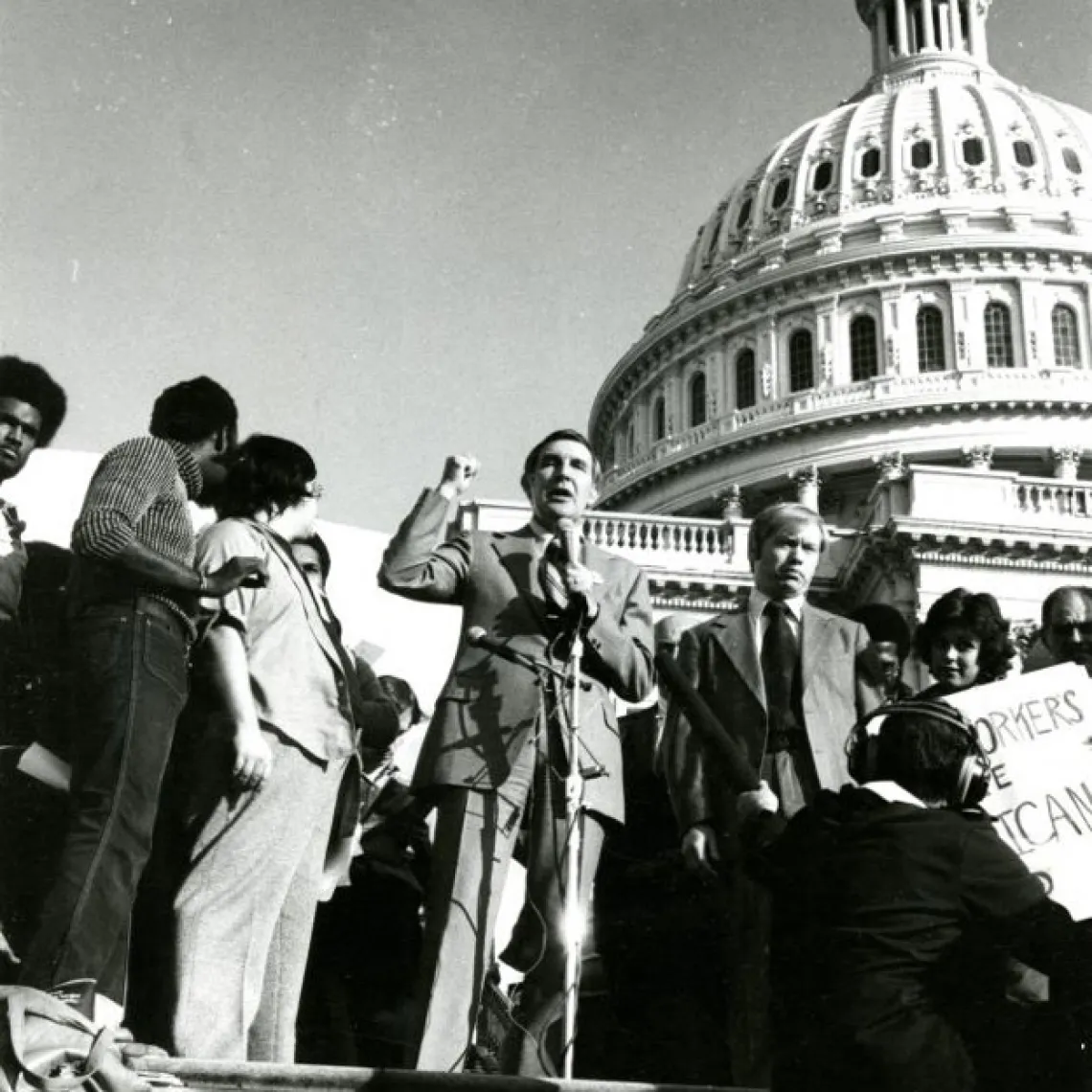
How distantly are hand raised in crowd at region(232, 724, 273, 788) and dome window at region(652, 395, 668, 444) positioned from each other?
162ft

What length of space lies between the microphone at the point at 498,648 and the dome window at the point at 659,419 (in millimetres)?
48942

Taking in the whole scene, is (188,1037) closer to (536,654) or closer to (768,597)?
(536,654)

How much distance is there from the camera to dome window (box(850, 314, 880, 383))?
47750 millimetres

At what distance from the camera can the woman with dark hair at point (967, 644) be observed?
17.4 ft

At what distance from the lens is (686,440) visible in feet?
164

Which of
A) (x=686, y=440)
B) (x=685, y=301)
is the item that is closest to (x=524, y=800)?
(x=686, y=440)

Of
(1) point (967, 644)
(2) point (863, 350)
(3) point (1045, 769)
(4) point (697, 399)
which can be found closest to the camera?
(3) point (1045, 769)

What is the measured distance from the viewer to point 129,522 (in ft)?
13.3

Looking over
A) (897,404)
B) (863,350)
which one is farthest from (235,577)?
(863,350)

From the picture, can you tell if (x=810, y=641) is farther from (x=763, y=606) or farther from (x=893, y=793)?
(x=893, y=793)

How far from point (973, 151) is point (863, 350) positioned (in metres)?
10.3

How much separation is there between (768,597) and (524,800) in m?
1.16

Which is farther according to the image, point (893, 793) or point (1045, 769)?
point (1045, 769)

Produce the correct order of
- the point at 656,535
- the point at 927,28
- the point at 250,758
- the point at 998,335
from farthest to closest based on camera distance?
the point at 927,28
the point at 998,335
the point at 656,535
the point at 250,758
